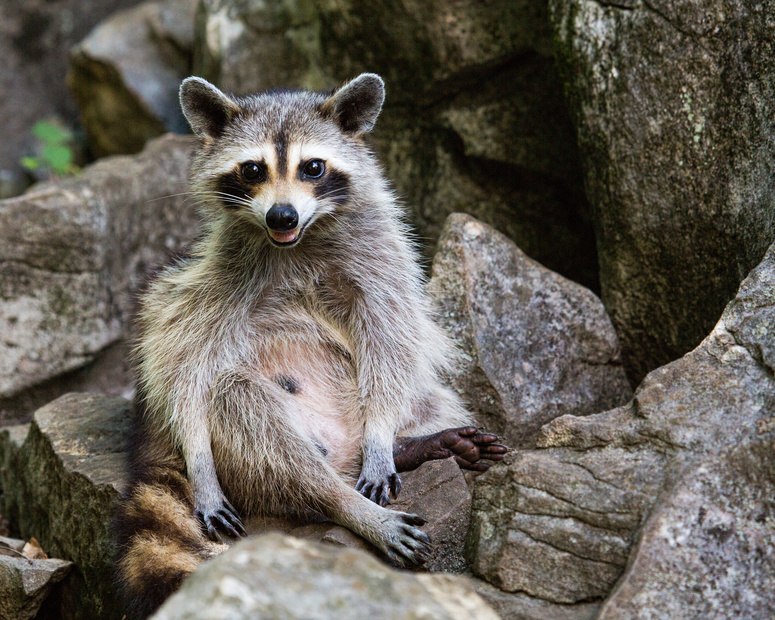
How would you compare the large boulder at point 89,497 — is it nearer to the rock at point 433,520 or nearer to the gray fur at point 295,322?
the rock at point 433,520

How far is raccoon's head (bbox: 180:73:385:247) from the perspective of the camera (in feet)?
10.3

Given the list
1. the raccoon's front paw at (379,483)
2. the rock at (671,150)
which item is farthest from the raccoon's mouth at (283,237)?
the rock at (671,150)

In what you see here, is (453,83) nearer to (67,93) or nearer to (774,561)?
(774,561)

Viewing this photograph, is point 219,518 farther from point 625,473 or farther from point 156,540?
point 625,473

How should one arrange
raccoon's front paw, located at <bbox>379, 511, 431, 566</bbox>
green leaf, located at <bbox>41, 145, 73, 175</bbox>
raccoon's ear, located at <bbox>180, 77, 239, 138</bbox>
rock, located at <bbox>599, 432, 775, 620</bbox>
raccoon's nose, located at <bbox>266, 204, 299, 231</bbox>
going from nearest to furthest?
rock, located at <bbox>599, 432, 775, 620</bbox>
raccoon's front paw, located at <bbox>379, 511, 431, 566</bbox>
raccoon's nose, located at <bbox>266, 204, 299, 231</bbox>
raccoon's ear, located at <bbox>180, 77, 239, 138</bbox>
green leaf, located at <bbox>41, 145, 73, 175</bbox>

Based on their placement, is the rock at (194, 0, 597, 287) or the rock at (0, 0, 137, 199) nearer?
the rock at (194, 0, 597, 287)

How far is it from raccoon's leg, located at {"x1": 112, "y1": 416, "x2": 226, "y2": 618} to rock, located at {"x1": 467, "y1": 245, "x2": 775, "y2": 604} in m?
0.92

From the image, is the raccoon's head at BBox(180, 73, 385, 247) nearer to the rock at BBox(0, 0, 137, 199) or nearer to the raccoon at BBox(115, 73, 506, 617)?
the raccoon at BBox(115, 73, 506, 617)

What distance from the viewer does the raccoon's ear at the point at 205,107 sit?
3369mm

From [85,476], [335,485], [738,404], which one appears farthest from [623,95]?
[85,476]

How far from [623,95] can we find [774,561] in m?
2.16

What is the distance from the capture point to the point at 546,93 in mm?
4508

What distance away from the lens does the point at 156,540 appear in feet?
8.89

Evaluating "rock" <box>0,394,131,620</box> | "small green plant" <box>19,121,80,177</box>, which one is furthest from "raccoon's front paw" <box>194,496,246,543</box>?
"small green plant" <box>19,121,80,177</box>
